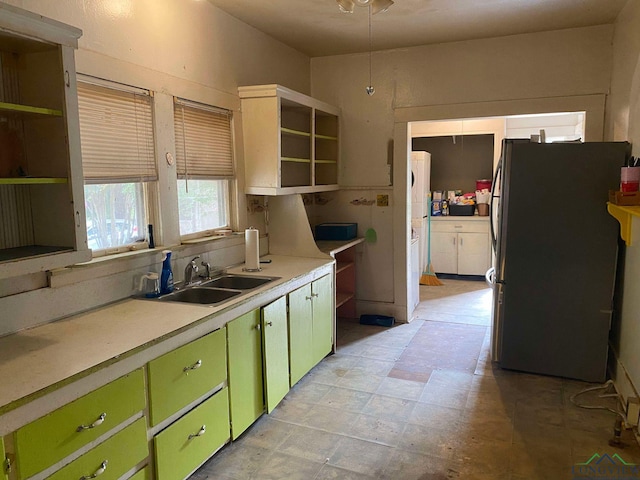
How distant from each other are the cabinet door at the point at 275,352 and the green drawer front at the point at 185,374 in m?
0.40

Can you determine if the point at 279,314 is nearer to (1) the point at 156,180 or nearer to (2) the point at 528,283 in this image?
(1) the point at 156,180

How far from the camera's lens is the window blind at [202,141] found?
2945 millimetres

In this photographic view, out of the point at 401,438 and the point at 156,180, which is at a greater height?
the point at 156,180

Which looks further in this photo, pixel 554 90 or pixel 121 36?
pixel 554 90

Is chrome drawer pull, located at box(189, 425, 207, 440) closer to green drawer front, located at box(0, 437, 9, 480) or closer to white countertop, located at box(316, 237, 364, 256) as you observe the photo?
green drawer front, located at box(0, 437, 9, 480)

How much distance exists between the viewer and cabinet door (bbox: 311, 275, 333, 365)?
3395 mm

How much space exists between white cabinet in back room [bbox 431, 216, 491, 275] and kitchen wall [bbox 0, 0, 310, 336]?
337cm

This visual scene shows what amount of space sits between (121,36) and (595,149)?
2955 millimetres

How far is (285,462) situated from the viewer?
2.40m

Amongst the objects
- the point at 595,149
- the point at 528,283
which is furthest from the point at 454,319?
the point at 595,149

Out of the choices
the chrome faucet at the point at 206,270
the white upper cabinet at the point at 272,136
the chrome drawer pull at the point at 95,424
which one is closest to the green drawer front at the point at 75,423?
the chrome drawer pull at the point at 95,424

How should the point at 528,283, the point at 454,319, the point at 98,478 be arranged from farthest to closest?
the point at 454,319 < the point at 528,283 < the point at 98,478

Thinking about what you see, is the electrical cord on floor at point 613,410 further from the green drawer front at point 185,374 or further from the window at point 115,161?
the window at point 115,161

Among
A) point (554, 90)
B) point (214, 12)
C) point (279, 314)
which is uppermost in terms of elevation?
point (214, 12)
